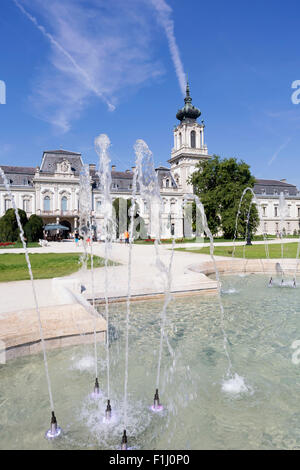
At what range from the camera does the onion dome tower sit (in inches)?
2391

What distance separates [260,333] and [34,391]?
3.79m

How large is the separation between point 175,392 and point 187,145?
61121 millimetres

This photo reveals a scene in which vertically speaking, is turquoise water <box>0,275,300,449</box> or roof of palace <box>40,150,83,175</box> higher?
roof of palace <box>40,150,83,175</box>

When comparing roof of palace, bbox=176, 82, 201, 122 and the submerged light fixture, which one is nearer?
the submerged light fixture

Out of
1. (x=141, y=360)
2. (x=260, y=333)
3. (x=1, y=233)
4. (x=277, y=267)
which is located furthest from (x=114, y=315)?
(x=1, y=233)

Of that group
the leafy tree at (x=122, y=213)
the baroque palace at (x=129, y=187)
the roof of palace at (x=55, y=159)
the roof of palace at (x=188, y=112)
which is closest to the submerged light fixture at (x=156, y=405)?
the leafy tree at (x=122, y=213)

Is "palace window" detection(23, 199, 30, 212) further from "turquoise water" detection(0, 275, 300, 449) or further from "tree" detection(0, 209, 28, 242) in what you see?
"turquoise water" detection(0, 275, 300, 449)

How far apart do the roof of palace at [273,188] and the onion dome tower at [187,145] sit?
17698mm

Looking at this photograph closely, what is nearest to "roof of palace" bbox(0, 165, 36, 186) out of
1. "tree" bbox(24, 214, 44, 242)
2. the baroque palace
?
the baroque palace

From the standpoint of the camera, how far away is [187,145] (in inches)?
2406

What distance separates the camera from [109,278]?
386 inches

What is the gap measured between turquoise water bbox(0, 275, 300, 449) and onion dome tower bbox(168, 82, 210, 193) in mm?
56694

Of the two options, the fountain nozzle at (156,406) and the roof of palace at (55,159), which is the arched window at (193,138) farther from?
the fountain nozzle at (156,406)

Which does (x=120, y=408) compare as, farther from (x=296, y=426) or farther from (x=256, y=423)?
(x=296, y=426)
